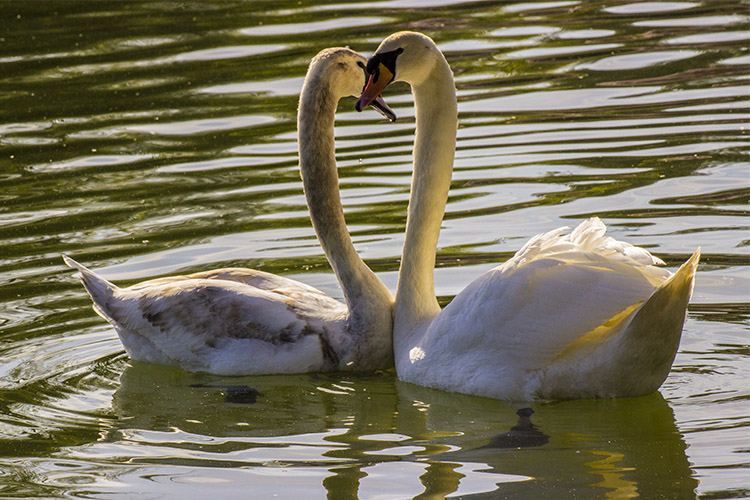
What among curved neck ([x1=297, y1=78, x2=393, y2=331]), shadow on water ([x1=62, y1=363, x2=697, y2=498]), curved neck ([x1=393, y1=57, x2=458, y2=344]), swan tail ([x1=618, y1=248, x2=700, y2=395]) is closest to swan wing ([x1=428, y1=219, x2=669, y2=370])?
swan tail ([x1=618, y1=248, x2=700, y2=395])

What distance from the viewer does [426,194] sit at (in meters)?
7.19

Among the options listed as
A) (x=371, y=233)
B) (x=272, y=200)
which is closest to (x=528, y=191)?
(x=371, y=233)

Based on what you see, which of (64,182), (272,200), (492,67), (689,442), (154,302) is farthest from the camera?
(492,67)

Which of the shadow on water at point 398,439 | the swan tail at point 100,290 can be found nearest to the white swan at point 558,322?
the shadow on water at point 398,439

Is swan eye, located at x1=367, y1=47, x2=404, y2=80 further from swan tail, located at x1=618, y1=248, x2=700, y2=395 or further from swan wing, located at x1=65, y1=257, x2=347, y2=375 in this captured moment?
swan tail, located at x1=618, y1=248, x2=700, y2=395

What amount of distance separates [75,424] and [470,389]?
→ 2015 mm

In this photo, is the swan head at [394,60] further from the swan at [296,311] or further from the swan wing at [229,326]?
the swan wing at [229,326]

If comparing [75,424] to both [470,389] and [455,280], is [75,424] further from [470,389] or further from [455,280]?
[455,280]

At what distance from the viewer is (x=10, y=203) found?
1044 cm

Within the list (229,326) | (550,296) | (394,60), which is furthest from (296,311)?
(550,296)

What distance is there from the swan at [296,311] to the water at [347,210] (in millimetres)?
142

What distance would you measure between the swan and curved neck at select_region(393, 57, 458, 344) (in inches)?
7.6

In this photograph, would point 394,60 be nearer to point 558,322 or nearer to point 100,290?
point 558,322

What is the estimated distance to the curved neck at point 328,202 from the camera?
7.14 meters
